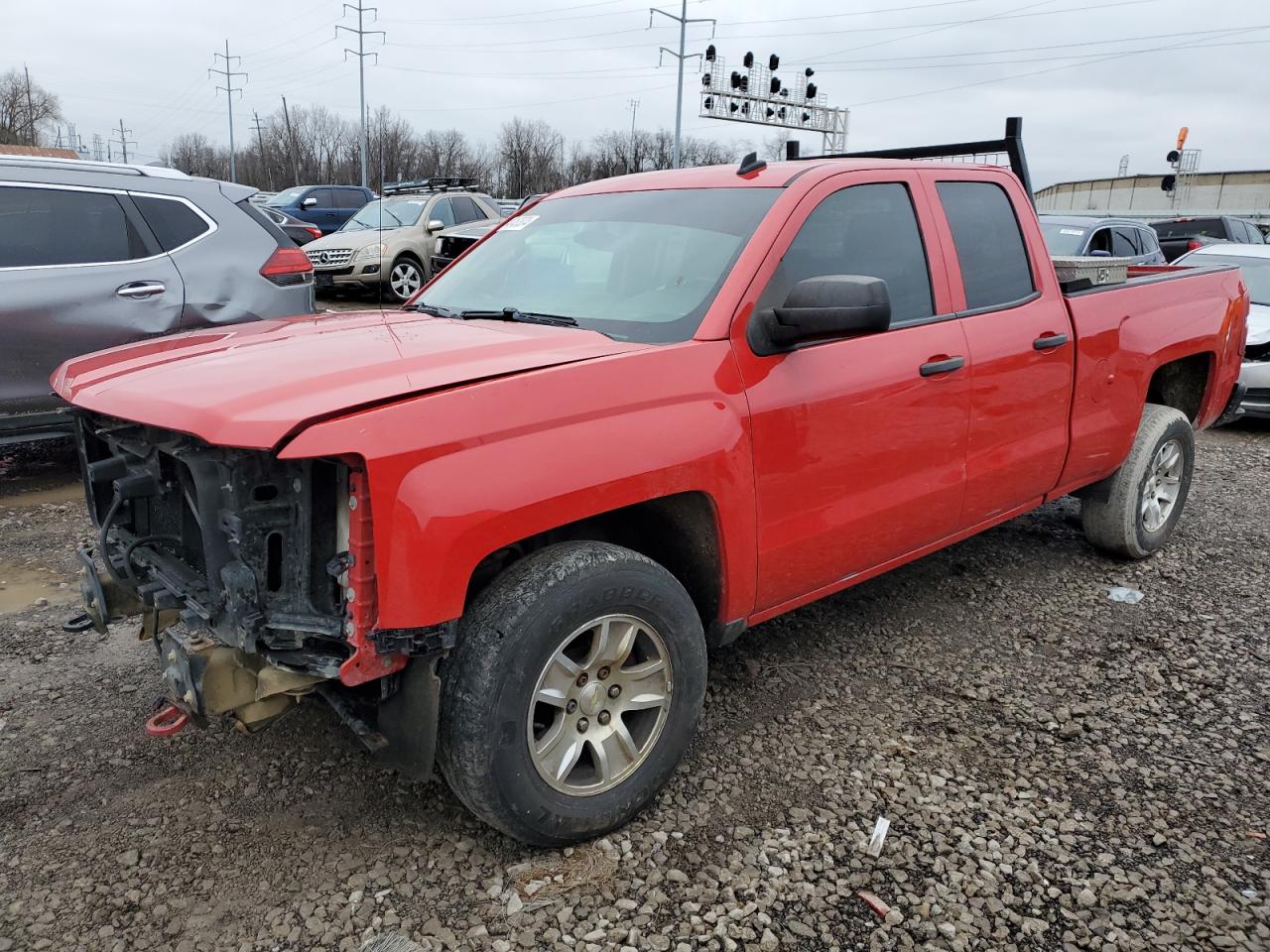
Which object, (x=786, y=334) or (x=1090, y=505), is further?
(x=1090, y=505)

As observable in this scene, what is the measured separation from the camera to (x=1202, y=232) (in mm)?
18359

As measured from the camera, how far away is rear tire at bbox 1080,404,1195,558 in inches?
196

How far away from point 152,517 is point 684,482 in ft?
5.27

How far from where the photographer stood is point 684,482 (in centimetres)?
278

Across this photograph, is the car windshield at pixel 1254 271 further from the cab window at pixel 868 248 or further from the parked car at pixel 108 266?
the parked car at pixel 108 266

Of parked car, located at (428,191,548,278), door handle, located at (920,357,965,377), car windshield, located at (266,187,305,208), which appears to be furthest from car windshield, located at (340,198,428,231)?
door handle, located at (920,357,965,377)

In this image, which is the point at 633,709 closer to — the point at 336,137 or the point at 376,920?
the point at 376,920

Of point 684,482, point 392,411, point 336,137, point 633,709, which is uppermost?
point 336,137

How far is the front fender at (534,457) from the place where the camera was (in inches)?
88.3

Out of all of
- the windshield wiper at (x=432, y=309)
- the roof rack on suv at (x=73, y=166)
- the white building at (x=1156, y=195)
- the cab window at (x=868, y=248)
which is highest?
the white building at (x=1156, y=195)

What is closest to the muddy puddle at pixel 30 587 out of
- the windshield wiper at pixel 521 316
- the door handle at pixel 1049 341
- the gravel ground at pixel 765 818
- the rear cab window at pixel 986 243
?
the gravel ground at pixel 765 818

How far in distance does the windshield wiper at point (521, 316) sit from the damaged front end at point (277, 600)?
3.58 feet

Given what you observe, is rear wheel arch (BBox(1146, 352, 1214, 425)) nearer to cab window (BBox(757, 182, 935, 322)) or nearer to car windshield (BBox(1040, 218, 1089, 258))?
cab window (BBox(757, 182, 935, 322))

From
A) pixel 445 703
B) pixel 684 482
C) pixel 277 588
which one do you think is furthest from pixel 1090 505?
pixel 277 588
